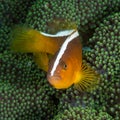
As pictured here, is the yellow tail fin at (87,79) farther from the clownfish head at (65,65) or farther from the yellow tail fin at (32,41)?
the yellow tail fin at (32,41)

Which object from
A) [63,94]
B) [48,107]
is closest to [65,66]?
[63,94]

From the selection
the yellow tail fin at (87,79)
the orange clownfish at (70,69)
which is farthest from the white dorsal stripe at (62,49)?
the yellow tail fin at (87,79)

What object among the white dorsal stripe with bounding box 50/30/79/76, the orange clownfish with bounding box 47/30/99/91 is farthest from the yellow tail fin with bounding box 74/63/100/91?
the white dorsal stripe with bounding box 50/30/79/76

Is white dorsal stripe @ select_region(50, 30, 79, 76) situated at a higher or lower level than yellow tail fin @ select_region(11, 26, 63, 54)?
higher

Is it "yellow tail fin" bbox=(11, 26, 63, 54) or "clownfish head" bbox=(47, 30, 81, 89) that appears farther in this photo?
"yellow tail fin" bbox=(11, 26, 63, 54)

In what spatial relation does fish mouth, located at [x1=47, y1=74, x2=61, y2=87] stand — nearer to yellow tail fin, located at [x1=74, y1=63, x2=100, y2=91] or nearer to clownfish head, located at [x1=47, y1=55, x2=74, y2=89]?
clownfish head, located at [x1=47, y1=55, x2=74, y2=89]

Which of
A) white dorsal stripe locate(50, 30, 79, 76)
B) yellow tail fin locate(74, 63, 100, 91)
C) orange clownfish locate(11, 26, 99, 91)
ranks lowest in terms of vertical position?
yellow tail fin locate(74, 63, 100, 91)

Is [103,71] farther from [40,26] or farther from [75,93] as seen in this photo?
Answer: [40,26]
